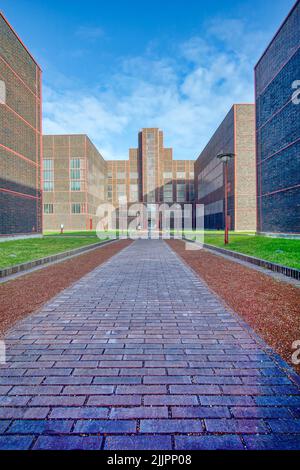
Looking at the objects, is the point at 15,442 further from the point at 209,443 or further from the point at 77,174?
the point at 77,174

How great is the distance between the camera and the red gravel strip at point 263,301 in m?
3.33

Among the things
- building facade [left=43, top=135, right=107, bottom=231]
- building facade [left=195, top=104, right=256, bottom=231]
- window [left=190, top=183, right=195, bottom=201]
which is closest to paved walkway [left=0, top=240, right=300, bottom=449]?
building facade [left=195, top=104, right=256, bottom=231]

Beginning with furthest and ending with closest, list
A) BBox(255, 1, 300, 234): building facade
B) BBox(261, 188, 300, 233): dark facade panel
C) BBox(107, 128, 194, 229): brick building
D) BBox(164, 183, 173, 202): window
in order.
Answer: BBox(164, 183, 173, 202): window < BBox(107, 128, 194, 229): brick building < BBox(261, 188, 300, 233): dark facade panel < BBox(255, 1, 300, 234): building facade

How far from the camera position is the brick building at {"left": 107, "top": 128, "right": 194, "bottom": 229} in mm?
66000

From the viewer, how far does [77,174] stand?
50750 millimetres

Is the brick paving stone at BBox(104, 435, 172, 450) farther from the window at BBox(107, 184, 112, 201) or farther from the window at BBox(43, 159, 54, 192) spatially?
the window at BBox(107, 184, 112, 201)

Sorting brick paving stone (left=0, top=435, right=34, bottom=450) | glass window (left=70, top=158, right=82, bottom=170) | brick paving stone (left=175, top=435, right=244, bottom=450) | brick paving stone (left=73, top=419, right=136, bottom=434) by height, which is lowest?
brick paving stone (left=0, top=435, right=34, bottom=450)

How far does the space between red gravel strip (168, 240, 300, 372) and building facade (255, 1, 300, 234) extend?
13.5 m

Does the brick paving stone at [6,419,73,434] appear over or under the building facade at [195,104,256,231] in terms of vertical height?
under

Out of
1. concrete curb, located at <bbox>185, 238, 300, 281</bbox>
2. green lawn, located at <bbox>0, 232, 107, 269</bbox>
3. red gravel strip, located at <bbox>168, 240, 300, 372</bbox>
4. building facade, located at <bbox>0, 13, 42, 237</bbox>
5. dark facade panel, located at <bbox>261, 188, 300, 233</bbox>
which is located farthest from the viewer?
building facade, located at <bbox>0, 13, 42, 237</bbox>

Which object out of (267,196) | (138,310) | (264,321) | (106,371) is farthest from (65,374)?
(267,196)

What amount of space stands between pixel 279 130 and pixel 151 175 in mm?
47773

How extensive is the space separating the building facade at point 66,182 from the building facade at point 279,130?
3473 cm

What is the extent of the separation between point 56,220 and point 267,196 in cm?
3982
